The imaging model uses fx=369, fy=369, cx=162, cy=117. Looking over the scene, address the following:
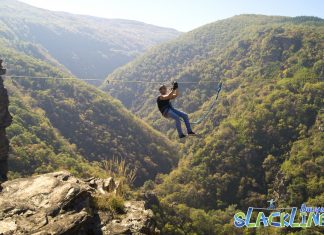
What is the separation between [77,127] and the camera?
417ft

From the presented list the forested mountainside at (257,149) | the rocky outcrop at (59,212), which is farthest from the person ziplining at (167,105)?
the forested mountainside at (257,149)

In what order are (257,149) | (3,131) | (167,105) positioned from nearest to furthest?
(167,105) < (3,131) < (257,149)

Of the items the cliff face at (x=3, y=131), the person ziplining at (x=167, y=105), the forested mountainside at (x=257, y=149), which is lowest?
the forested mountainside at (x=257, y=149)

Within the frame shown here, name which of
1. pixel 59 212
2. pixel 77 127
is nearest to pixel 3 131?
pixel 59 212

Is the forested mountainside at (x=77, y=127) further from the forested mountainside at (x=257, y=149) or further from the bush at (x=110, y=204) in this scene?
the bush at (x=110, y=204)

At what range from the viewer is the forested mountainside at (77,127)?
332 feet

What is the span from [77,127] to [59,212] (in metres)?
119

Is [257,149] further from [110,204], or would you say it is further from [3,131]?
[110,204]

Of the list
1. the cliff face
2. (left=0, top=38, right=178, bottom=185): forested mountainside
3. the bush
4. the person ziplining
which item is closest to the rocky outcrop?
the bush

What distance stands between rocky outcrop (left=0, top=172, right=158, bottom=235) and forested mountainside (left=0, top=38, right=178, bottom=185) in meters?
78.1

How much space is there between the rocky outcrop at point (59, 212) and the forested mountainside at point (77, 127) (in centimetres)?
7806

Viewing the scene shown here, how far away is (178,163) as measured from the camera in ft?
440

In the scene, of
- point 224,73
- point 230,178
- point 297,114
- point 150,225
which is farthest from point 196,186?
point 150,225

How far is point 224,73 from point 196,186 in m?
83.5
